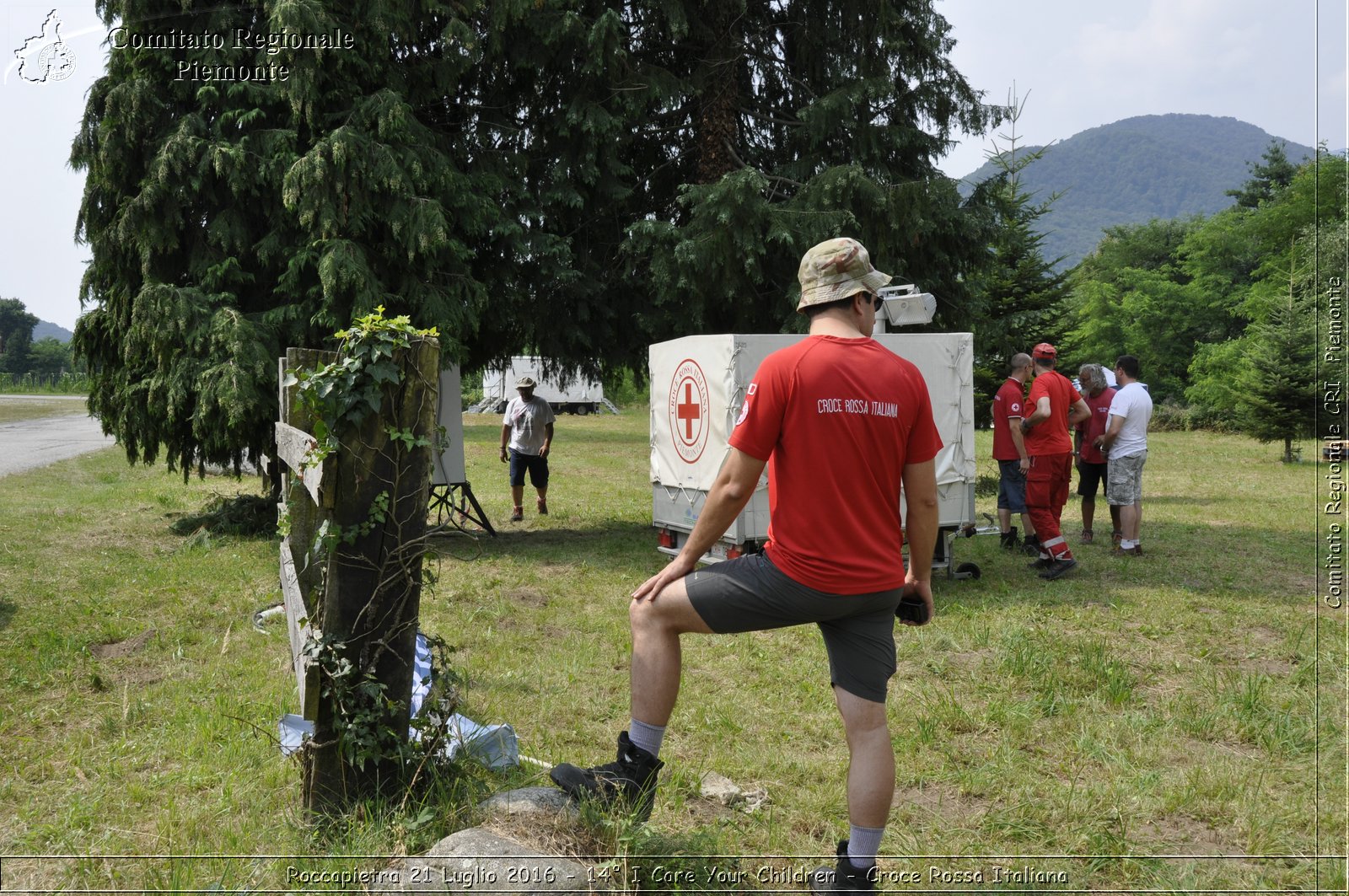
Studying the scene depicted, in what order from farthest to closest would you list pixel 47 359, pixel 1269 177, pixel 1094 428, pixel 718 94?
pixel 47 359 < pixel 1269 177 < pixel 718 94 < pixel 1094 428

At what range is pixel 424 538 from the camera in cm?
359

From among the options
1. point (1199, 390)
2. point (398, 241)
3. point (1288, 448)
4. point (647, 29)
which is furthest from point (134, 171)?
point (1199, 390)

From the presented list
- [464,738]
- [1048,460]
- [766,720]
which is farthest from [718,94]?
[464,738]

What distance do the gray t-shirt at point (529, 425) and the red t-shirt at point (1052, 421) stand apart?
20.6 ft

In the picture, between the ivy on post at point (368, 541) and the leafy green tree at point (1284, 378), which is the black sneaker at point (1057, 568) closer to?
the ivy on post at point (368, 541)

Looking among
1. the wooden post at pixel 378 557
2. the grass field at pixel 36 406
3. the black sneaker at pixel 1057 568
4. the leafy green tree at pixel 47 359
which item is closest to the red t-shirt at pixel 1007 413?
the black sneaker at pixel 1057 568

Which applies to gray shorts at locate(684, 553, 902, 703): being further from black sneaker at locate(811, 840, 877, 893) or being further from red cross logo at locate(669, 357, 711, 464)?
red cross logo at locate(669, 357, 711, 464)

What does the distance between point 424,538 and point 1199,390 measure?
4564 cm

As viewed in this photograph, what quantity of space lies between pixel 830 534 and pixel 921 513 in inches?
14.7

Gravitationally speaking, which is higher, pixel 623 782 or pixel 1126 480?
pixel 1126 480

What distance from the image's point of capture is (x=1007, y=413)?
10852 mm

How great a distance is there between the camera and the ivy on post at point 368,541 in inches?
135

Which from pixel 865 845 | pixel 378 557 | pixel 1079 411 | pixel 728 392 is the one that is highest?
pixel 728 392

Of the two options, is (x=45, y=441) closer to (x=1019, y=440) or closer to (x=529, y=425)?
(x=529, y=425)
